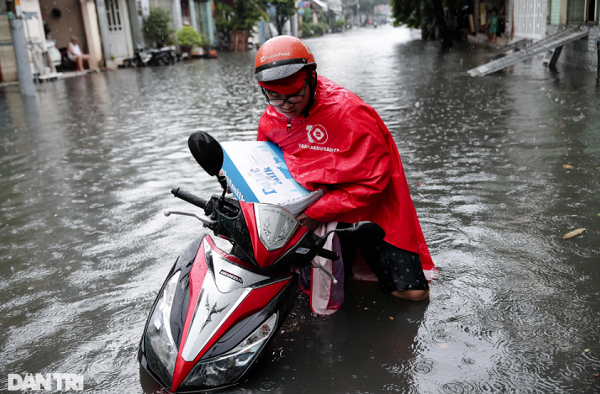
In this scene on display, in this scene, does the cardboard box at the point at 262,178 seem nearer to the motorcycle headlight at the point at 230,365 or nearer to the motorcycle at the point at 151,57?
the motorcycle headlight at the point at 230,365

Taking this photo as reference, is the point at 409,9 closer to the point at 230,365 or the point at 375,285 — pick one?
the point at 375,285

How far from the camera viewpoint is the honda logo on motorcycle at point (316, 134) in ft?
9.35

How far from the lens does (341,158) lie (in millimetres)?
2775

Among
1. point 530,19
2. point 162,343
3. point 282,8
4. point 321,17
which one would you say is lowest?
point 162,343

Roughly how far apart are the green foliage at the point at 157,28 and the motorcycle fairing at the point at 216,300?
1175 inches

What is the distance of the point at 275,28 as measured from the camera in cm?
5141

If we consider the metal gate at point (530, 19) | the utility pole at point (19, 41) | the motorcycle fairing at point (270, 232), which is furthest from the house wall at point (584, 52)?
the utility pole at point (19, 41)

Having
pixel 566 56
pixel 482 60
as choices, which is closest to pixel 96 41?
pixel 482 60

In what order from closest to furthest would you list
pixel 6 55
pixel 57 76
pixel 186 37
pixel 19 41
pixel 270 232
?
1. pixel 270 232
2. pixel 19 41
3. pixel 6 55
4. pixel 57 76
5. pixel 186 37

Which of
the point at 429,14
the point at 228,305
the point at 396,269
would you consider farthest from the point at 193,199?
the point at 429,14

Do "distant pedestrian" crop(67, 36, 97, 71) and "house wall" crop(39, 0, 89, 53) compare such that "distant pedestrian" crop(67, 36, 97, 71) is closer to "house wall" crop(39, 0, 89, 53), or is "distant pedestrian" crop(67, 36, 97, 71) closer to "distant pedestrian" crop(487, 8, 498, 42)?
"house wall" crop(39, 0, 89, 53)

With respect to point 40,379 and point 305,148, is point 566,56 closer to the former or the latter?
point 305,148

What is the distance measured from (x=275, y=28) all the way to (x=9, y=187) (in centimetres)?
4812

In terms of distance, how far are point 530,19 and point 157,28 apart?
63.1ft
